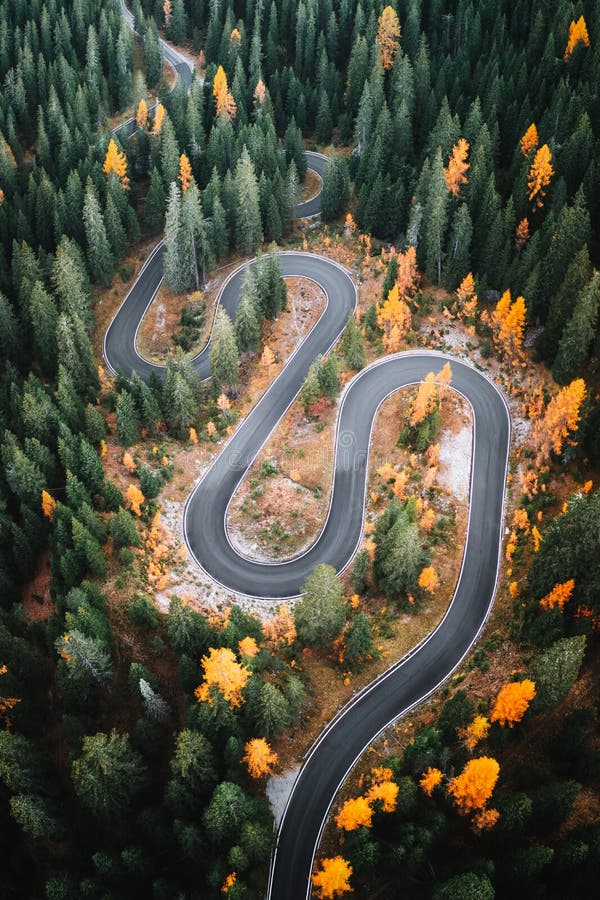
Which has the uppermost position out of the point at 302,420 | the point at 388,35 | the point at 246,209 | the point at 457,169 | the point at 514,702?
the point at 388,35

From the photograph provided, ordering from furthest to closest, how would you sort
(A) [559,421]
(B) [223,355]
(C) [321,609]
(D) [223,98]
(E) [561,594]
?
(D) [223,98] < (B) [223,355] < (A) [559,421] < (C) [321,609] < (E) [561,594]

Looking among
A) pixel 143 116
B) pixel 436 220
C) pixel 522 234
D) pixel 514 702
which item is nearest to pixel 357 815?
pixel 514 702

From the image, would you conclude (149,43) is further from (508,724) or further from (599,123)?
(508,724)

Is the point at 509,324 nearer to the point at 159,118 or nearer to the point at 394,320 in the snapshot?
the point at 394,320

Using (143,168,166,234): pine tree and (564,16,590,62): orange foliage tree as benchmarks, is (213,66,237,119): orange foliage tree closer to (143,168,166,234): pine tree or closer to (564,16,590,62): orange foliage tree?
(143,168,166,234): pine tree

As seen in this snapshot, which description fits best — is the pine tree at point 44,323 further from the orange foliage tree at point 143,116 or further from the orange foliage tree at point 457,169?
the orange foliage tree at point 457,169

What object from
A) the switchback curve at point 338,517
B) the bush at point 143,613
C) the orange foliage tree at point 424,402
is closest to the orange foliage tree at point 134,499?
the switchback curve at point 338,517

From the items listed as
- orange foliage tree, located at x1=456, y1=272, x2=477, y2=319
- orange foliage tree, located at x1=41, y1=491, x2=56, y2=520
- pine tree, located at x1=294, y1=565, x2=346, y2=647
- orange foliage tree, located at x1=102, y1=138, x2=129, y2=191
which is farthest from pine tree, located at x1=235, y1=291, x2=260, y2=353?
pine tree, located at x1=294, y1=565, x2=346, y2=647
